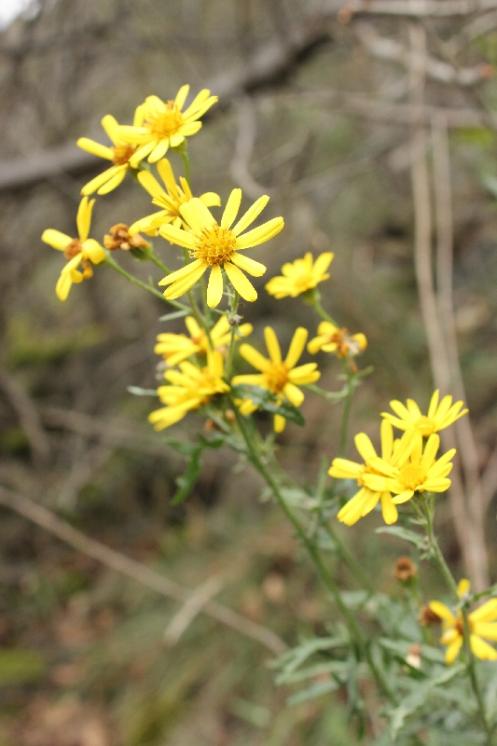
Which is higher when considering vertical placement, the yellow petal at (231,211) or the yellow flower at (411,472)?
the yellow petal at (231,211)

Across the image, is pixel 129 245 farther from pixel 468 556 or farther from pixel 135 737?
pixel 135 737

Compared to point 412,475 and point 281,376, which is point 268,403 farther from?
point 412,475

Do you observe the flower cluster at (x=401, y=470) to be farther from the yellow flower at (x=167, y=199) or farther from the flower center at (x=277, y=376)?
the yellow flower at (x=167, y=199)

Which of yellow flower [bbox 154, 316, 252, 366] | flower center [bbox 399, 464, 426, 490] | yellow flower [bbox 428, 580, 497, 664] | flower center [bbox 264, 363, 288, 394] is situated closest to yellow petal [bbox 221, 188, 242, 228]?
yellow flower [bbox 154, 316, 252, 366]

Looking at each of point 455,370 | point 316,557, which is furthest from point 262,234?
point 455,370

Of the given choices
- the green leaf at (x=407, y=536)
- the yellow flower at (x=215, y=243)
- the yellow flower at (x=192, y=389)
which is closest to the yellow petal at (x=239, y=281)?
the yellow flower at (x=215, y=243)

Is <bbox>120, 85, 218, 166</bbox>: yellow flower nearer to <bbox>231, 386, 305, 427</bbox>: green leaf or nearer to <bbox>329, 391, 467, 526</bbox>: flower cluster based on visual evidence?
<bbox>231, 386, 305, 427</bbox>: green leaf

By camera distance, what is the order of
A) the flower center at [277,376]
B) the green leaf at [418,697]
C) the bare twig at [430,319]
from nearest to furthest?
the green leaf at [418,697]
the flower center at [277,376]
the bare twig at [430,319]
